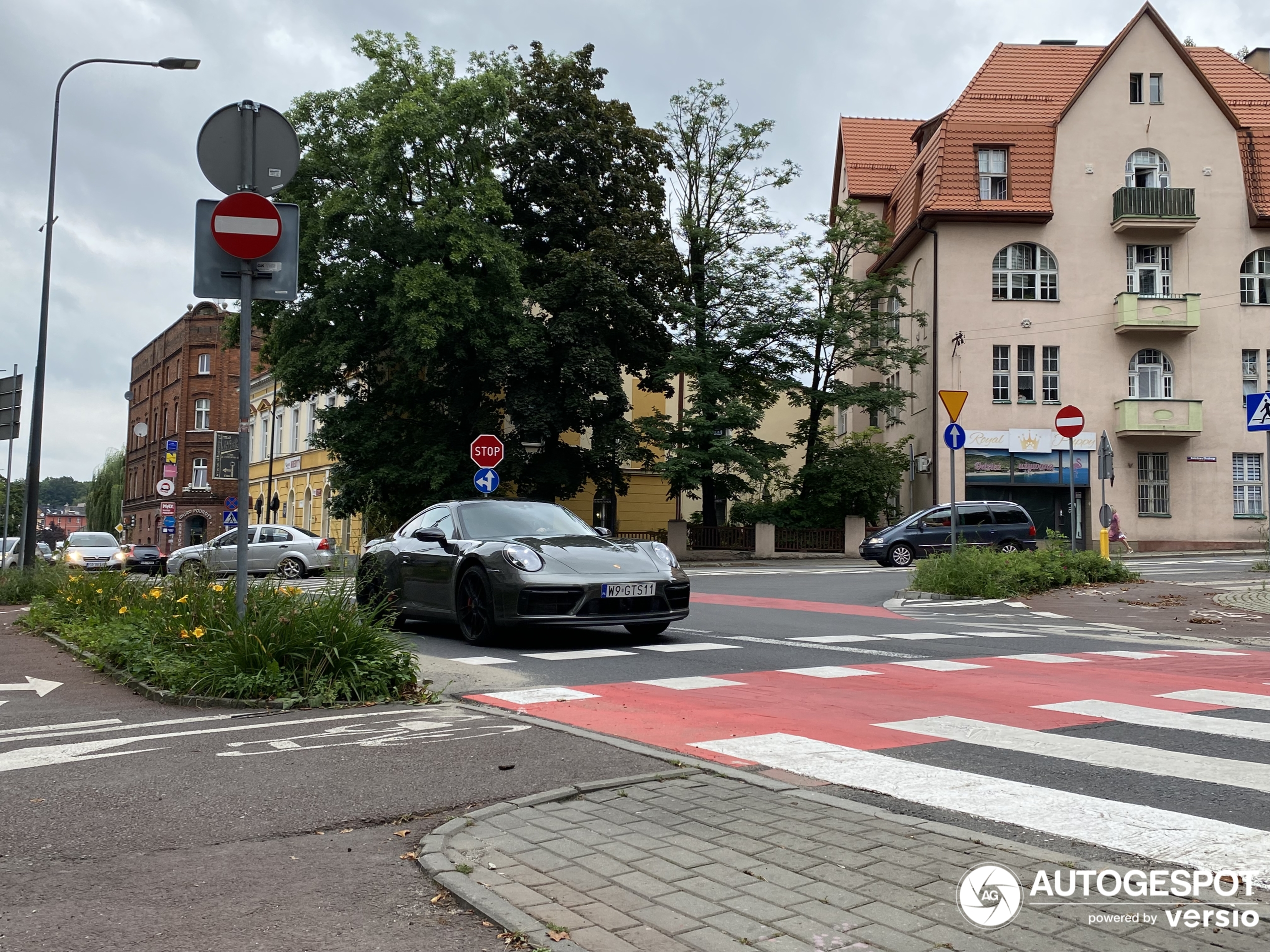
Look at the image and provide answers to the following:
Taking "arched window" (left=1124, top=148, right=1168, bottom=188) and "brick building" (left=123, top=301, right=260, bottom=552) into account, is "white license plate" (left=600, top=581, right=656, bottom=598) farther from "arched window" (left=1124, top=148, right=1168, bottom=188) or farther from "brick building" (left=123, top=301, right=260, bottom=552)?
"brick building" (left=123, top=301, right=260, bottom=552)

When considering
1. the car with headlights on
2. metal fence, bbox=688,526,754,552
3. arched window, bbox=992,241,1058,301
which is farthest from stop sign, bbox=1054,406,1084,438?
arched window, bbox=992,241,1058,301

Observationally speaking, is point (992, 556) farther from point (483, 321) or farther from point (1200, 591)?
point (483, 321)

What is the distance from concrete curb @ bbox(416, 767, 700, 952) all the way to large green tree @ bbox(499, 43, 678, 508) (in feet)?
103

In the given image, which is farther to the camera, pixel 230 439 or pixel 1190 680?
pixel 230 439

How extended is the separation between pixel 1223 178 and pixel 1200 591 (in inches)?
1217

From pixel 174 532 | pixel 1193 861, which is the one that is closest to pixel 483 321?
pixel 1193 861

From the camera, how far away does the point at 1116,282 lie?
4334 centimetres

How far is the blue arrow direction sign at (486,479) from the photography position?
24188 millimetres

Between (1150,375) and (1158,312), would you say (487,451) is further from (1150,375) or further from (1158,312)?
(1150,375)

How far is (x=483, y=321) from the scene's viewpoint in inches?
1389

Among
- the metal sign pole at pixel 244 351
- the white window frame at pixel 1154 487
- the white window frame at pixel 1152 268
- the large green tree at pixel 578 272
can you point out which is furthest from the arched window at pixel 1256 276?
the metal sign pole at pixel 244 351

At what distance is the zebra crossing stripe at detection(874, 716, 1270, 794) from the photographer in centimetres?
494

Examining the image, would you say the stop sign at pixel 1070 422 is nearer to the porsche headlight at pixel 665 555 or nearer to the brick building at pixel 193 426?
the porsche headlight at pixel 665 555

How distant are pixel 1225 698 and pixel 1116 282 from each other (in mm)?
39723
